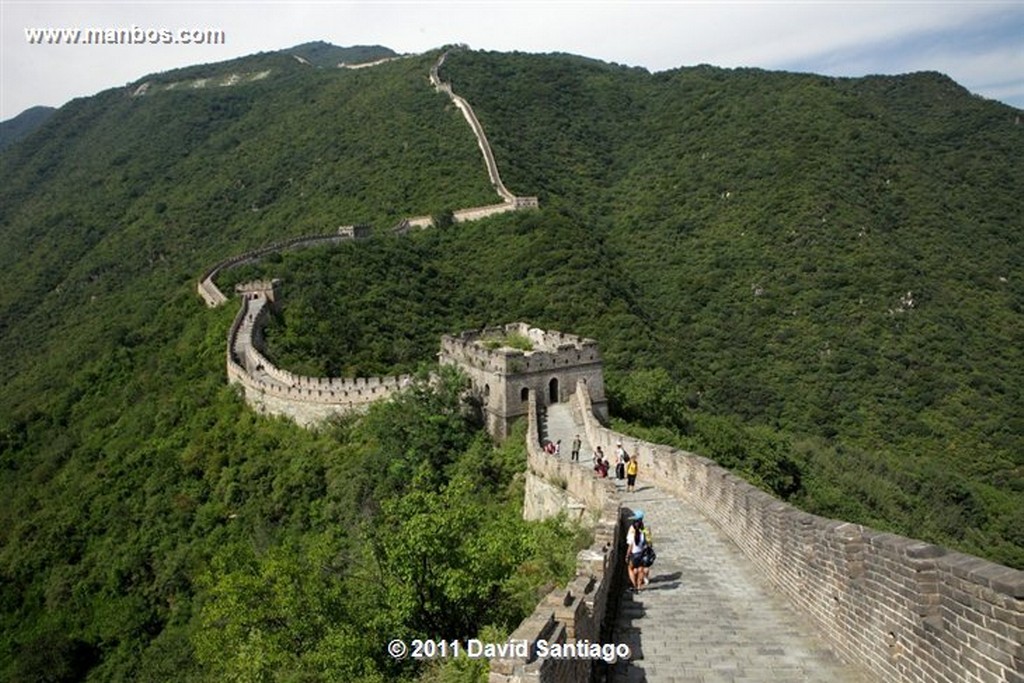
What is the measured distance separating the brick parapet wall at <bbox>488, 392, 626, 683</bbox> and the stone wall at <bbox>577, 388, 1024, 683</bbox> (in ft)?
6.80

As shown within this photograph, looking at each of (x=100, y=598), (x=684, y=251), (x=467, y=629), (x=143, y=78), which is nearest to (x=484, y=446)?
(x=467, y=629)

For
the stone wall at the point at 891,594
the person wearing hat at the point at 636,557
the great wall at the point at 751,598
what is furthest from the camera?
the person wearing hat at the point at 636,557

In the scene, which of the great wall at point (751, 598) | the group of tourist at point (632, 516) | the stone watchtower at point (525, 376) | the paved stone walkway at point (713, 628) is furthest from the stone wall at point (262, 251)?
the paved stone walkway at point (713, 628)

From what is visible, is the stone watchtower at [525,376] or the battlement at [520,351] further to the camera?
the battlement at [520,351]

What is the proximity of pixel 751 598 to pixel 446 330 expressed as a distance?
3388 centimetres

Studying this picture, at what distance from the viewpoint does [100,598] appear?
2723 centimetres

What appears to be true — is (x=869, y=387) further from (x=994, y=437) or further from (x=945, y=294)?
(x=945, y=294)

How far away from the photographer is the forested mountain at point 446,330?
19.5 metres

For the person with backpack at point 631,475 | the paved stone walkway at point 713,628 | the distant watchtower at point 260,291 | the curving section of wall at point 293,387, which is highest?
the distant watchtower at point 260,291

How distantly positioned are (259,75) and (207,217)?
80.5 meters

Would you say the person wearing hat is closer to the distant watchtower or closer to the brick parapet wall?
the brick parapet wall

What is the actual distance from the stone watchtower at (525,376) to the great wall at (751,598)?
175 inches

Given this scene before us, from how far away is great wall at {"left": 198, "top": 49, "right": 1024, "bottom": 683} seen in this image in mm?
5668

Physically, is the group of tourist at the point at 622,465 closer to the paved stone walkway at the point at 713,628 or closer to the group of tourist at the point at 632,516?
the group of tourist at the point at 632,516
